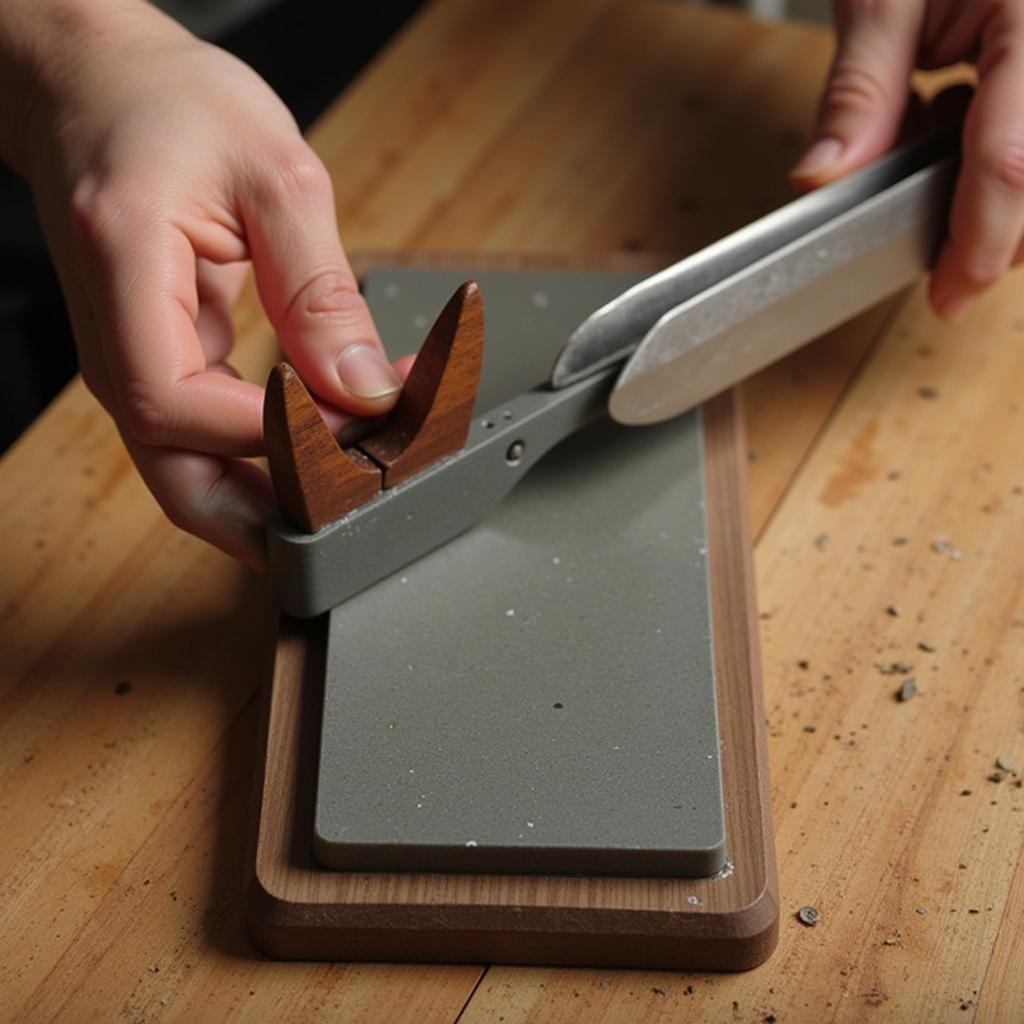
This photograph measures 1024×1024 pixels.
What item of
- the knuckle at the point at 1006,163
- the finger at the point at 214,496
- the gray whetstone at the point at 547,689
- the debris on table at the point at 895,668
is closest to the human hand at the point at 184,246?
the finger at the point at 214,496

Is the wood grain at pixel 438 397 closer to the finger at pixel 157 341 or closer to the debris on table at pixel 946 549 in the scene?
the finger at pixel 157 341

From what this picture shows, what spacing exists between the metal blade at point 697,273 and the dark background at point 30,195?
66cm

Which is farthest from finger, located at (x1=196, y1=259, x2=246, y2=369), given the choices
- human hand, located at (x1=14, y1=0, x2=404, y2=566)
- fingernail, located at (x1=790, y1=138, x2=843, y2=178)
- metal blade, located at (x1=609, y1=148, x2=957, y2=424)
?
fingernail, located at (x1=790, y1=138, x2=843, y2=178)

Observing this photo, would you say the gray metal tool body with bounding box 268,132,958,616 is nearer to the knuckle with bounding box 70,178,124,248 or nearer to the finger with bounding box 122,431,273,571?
the finger with bounding box 122,431,273,571

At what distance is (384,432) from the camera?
29.9 inches

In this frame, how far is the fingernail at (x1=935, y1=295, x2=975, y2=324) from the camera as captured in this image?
3.18 feet

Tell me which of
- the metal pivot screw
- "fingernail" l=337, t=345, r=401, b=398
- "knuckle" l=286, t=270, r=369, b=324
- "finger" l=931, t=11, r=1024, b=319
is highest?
"knuckle" l=286, t=270, r=369, b=324

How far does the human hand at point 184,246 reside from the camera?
2.43ft

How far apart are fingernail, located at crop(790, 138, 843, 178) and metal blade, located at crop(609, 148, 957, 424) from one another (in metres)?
0.06

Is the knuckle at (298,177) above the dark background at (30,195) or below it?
above

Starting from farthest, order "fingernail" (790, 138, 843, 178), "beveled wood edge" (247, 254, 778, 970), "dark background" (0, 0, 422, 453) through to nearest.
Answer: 1. "dark background" (0, 0, 422, 453)
2. "fingernail" (790, 138, 843, 178)
3. "beveled wood edge" (247, 254, 778, 970)

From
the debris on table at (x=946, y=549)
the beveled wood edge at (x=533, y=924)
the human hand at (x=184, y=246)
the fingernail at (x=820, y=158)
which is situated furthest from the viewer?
the fingernail at (x=820, y=158)

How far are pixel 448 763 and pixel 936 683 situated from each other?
283 millimetres

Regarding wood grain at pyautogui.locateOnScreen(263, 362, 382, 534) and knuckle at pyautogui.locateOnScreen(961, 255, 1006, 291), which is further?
knuckle at pyautogui.locateOnScreen(961, 255, 1006, 291)
